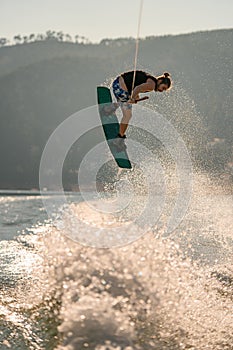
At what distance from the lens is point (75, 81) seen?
13275cm

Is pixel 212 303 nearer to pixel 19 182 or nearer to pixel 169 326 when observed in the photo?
pixel 169 326

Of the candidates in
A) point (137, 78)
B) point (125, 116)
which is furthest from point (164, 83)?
point (125, 116)

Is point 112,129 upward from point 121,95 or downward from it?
downward

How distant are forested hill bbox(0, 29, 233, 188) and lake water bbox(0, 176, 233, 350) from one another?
2007 inches

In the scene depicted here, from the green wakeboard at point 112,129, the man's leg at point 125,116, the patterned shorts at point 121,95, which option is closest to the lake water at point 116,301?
the green wakeboard at point 112,129

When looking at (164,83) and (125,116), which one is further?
(125,116)

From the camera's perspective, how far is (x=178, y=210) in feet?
98.2

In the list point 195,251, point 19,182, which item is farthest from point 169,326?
point 19,182

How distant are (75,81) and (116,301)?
418 feet

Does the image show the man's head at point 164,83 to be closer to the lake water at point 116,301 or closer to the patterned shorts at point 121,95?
the patterned shorts at point 121,95

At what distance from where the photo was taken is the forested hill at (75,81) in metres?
89.2

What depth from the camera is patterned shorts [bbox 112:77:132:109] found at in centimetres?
1060

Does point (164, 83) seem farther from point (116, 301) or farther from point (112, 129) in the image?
point (116, 301)

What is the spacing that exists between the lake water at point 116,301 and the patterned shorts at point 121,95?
3041 millimetres
